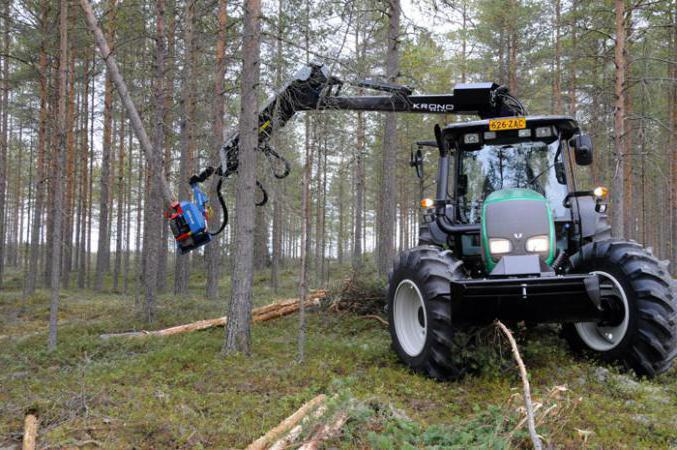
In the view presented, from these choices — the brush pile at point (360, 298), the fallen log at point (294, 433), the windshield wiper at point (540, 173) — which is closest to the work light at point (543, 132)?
the windshield wiper at point (540, 173)

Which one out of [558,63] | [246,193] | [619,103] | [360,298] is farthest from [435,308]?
[558,63]

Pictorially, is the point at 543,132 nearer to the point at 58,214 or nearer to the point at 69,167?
the point at 58,214

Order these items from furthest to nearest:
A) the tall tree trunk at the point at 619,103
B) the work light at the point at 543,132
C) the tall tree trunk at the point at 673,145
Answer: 1. the tall tree trunk at the point at 673,145
2. the tall tree trunk at the point at 619,103
3. the work light at the point at 543,132

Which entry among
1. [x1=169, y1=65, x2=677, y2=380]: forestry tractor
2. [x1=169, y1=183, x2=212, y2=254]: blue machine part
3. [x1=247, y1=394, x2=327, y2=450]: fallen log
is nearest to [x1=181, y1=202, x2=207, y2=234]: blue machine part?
[x1=169, y1=183, x2=212, y2=254]: blue machine part

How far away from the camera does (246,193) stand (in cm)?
718

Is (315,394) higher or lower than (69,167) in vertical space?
lower

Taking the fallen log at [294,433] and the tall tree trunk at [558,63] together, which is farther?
the tall tree trunk at [558,63]

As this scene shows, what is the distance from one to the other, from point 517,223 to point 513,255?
35 centimetres

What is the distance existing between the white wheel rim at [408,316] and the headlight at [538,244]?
1.44 metres

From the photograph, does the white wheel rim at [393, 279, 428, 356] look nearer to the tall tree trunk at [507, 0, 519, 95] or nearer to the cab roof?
the cab roof

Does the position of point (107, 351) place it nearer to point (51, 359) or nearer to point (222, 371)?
point (51, 359)

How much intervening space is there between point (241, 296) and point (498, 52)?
18.0 metres

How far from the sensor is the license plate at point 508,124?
20.6 ft

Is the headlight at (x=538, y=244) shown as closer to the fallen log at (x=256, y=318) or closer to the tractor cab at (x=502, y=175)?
the tractor cab at (x=502, y=175)
